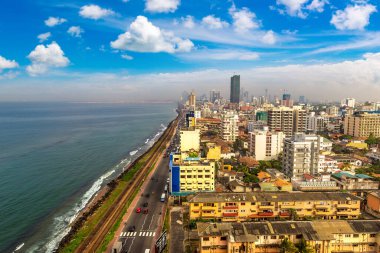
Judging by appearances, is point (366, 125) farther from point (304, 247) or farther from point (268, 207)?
point (304, 247)

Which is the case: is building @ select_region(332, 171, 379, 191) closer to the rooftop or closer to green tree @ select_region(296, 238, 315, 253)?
the rooftop

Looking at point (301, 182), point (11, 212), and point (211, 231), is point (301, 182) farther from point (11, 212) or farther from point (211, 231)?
point (11, 212)

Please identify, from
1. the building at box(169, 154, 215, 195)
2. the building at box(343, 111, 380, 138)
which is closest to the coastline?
the building at box(169, 154, 215, 195)

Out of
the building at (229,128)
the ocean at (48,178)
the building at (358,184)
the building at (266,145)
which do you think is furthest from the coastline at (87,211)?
the building at (229,128)

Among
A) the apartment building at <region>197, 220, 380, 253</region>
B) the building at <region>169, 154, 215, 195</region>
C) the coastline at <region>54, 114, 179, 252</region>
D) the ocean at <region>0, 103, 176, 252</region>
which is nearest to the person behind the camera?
the apartment building at <region>197, 220, 380, 253</region>

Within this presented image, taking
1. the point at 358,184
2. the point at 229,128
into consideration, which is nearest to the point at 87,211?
the point at 358,184

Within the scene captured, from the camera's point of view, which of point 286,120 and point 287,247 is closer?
point 287,247
